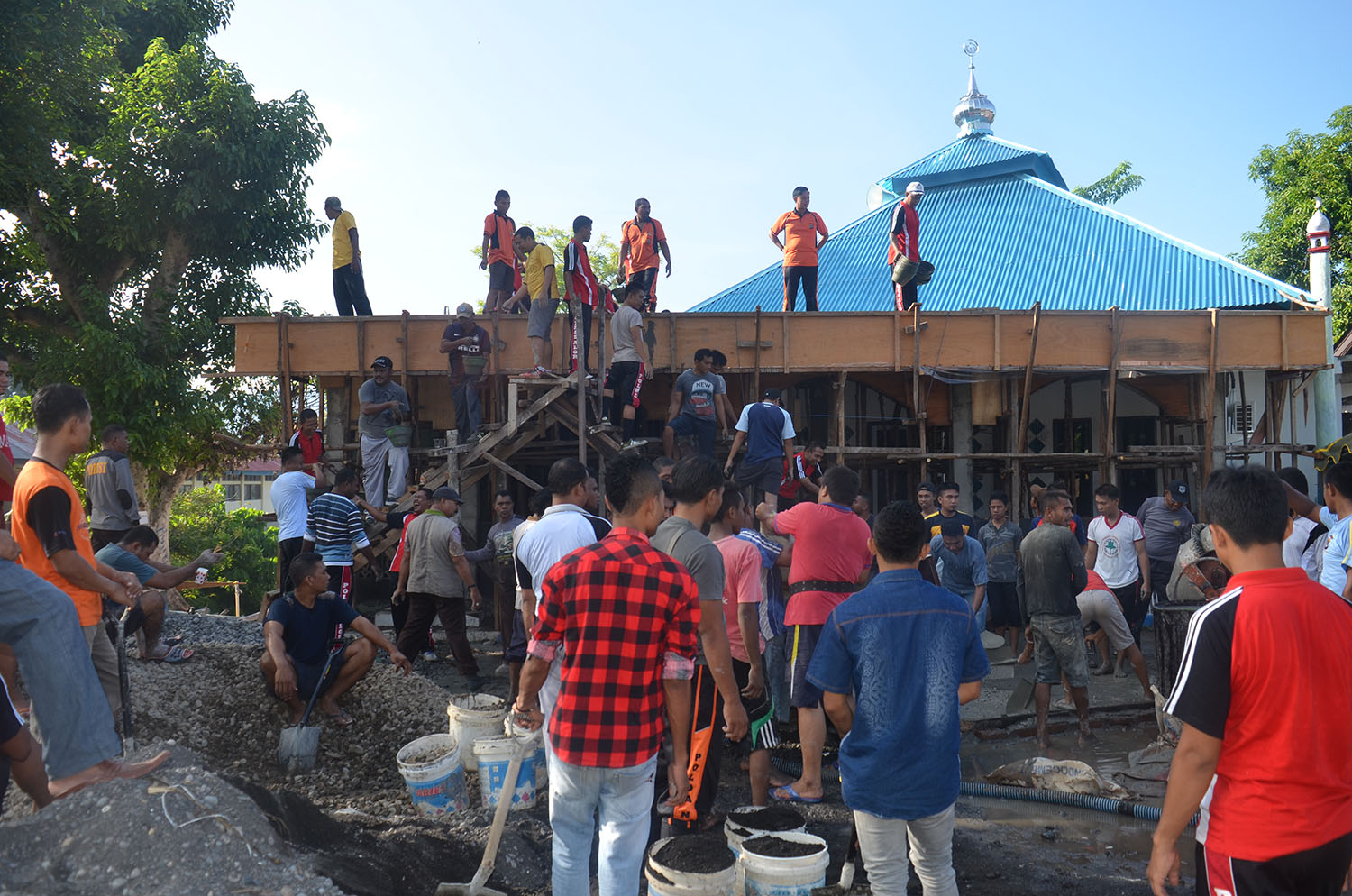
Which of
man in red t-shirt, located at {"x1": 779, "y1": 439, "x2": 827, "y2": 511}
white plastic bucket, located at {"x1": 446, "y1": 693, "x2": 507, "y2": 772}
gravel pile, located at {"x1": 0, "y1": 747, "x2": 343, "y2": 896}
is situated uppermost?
man in red t-shirt, located at {"x1": 779, "y1": 439, "x2": 827, "y2": 511}

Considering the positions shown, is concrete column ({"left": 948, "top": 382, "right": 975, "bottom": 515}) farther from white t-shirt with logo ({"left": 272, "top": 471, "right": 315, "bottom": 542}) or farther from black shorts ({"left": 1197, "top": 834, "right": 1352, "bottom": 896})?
black shorts ({"left": 1197, "top": 834, "right": 1352, "bottom": 896})

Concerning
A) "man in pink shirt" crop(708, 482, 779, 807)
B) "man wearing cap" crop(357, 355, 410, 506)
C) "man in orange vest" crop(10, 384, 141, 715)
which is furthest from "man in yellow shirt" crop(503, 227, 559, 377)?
"man in orange vest" crop(10, 384, 141, 715)

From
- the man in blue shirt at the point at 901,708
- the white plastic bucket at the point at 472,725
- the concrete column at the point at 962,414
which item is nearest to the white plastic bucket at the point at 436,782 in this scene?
the white plastic bucket at the point at 472,725

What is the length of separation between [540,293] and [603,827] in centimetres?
800

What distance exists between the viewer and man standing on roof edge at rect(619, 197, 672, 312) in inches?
457

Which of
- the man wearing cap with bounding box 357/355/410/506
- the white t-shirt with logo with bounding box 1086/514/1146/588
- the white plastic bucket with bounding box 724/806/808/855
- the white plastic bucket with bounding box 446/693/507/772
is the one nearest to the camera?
the white plastic bucket with bounding box 724/806/808/855

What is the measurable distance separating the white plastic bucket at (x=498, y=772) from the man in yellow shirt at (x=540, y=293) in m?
5.88

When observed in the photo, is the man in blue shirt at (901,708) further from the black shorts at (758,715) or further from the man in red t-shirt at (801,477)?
the man in red t-shirt at (801,477)

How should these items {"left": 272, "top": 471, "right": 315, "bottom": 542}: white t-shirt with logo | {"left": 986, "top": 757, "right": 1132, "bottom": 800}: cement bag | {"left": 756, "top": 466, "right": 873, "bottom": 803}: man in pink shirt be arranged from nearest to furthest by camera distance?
{"left": 756, "top": 466, "right": 873, "bottom": 803}: man in pink shirt → {"left": 986, "top": 757, "right": 1132, "bottom": 800}: cement bag → {"left": 272, "top": 471, "right": 315, "bottom": 542}: white t-shirt with logo

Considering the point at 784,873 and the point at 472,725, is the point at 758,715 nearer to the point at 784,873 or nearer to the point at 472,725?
the point at 784,873

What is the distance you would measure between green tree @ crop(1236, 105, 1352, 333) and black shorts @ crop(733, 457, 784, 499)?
16.2m

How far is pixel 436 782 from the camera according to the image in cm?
515

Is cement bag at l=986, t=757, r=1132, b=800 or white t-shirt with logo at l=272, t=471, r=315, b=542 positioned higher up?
white t-shirt with logo at l=272, t=471, r=315, b=542

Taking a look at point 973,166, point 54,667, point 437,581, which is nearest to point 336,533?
point 437,581
